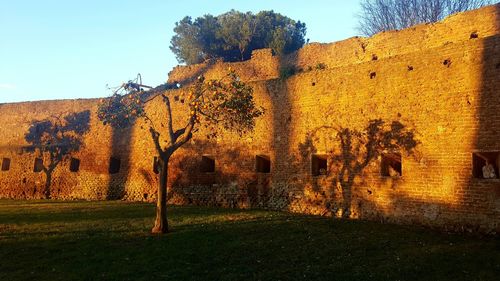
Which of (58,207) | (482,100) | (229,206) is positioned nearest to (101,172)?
(58,207)

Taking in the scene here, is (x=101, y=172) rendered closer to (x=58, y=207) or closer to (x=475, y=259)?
(x=58, y=207)

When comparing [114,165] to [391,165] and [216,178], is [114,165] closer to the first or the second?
[216,178]

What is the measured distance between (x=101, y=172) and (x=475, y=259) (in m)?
16.1

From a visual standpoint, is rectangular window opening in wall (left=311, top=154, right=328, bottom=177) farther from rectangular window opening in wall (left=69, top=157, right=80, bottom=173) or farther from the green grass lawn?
rectangular window opening in wall (left=69, top=157, right=80, bottom=173)

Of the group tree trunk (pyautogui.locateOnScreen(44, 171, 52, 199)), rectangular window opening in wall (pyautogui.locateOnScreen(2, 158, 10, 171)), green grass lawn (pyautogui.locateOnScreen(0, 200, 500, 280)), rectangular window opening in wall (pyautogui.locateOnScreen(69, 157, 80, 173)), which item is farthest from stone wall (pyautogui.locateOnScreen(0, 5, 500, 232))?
rectangular window opening in wall (pyautogui.locateOnScreen(2, 158, 10, 171))

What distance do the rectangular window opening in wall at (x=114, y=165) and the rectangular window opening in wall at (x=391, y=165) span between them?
41.0ft

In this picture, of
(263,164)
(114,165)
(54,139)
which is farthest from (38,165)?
(263,164)

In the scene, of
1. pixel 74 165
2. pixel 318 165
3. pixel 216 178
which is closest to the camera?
pixel 318 165

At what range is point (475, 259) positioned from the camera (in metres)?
7.36

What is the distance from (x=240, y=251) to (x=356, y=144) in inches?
218

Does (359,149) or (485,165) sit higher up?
(359,149)

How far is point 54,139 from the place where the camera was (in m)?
21.6

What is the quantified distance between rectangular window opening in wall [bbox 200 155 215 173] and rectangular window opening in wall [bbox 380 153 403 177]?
6823mm

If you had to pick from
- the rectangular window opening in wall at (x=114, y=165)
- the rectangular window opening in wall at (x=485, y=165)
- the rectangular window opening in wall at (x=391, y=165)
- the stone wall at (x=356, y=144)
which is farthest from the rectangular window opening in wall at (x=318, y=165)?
the rectangular window opening in wall at (x=114, y=165)
